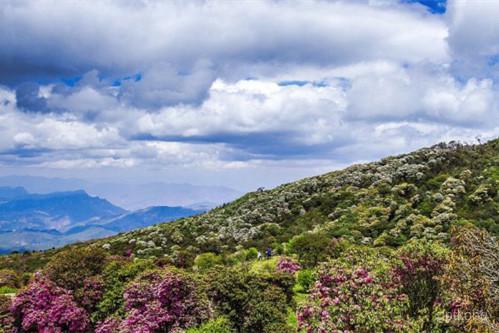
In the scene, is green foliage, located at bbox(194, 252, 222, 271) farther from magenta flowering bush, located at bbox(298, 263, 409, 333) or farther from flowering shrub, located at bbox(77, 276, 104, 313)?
magenta flowering bush, located at bbox(298, 263, 409, 333)

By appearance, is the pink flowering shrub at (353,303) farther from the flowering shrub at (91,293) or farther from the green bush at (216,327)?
the flowering shrub at (91,293)

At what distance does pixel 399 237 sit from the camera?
5081cm

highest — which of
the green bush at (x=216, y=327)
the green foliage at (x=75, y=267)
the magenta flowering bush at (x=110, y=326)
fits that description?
the green foliage at (x=75, y=267)

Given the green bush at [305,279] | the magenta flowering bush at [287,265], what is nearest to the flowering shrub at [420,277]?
the green bush at [305,279]

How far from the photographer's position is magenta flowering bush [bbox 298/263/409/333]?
45.1ft

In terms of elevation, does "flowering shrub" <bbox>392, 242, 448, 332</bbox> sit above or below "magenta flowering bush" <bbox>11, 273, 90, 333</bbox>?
above

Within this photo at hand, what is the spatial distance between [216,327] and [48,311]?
9.47 m

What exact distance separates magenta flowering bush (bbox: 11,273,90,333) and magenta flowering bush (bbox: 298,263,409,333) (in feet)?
45.3

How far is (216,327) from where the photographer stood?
2009 centimetres

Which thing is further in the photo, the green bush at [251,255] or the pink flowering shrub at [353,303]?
the green bush at [251,255]

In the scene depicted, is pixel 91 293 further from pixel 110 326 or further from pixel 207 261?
pixel 207 261

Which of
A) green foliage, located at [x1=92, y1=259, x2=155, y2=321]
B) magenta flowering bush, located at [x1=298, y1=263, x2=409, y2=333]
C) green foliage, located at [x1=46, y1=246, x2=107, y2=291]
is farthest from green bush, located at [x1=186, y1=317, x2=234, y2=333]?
green foliage, located at [x1=46, y1=246, x2=107, y2=291]

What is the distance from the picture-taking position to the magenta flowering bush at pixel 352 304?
1376 centimetres

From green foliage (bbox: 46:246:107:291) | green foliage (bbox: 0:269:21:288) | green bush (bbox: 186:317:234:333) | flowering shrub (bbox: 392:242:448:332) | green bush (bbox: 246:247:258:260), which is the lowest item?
green foliage (bbox: 0:269:21:288)
